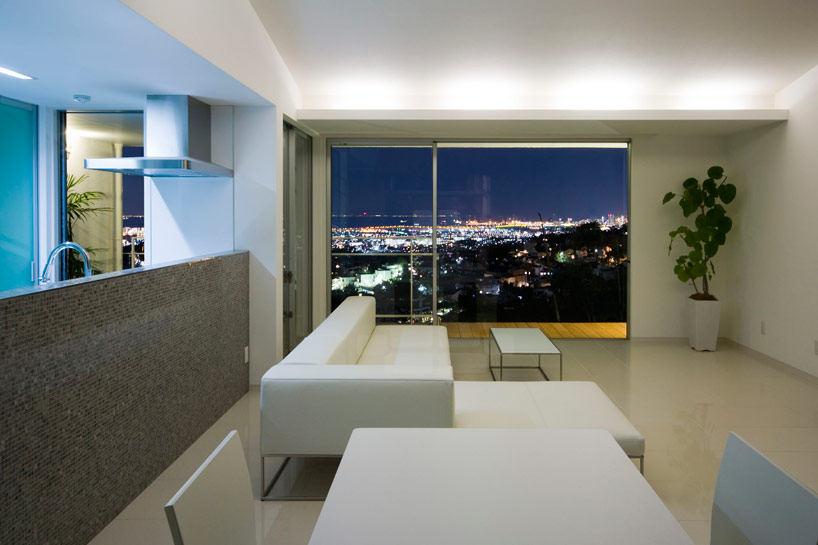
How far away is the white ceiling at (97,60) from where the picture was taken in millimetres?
2441

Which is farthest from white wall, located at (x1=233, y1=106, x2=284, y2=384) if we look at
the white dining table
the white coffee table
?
the white dining table

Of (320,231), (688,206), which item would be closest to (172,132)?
(320,231)

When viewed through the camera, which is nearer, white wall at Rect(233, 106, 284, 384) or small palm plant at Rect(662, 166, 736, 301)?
white wall at Rect(233, 106, 284, 384)

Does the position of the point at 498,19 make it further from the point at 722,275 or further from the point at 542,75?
the point at 722,275

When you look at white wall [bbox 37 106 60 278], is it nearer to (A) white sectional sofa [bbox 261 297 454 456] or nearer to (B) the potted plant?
(A) white sectional sofa [bbox 261 297 454 456]

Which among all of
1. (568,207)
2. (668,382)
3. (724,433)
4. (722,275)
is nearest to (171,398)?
(724,433)

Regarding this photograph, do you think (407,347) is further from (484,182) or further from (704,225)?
(704,225)

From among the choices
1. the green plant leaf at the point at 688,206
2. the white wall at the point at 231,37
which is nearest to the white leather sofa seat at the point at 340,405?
the white wall at the point at 231,37

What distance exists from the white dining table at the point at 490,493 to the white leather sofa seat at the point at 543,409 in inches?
41.4

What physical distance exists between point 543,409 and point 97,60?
3.00 meters

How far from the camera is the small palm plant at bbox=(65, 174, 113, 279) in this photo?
15.4ft

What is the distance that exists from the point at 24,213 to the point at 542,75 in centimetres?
440

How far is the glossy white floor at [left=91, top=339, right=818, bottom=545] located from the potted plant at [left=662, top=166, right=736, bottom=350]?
26cm

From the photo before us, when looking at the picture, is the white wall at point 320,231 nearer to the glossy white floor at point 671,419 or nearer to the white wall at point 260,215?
the glossy white floor at point 671,419
